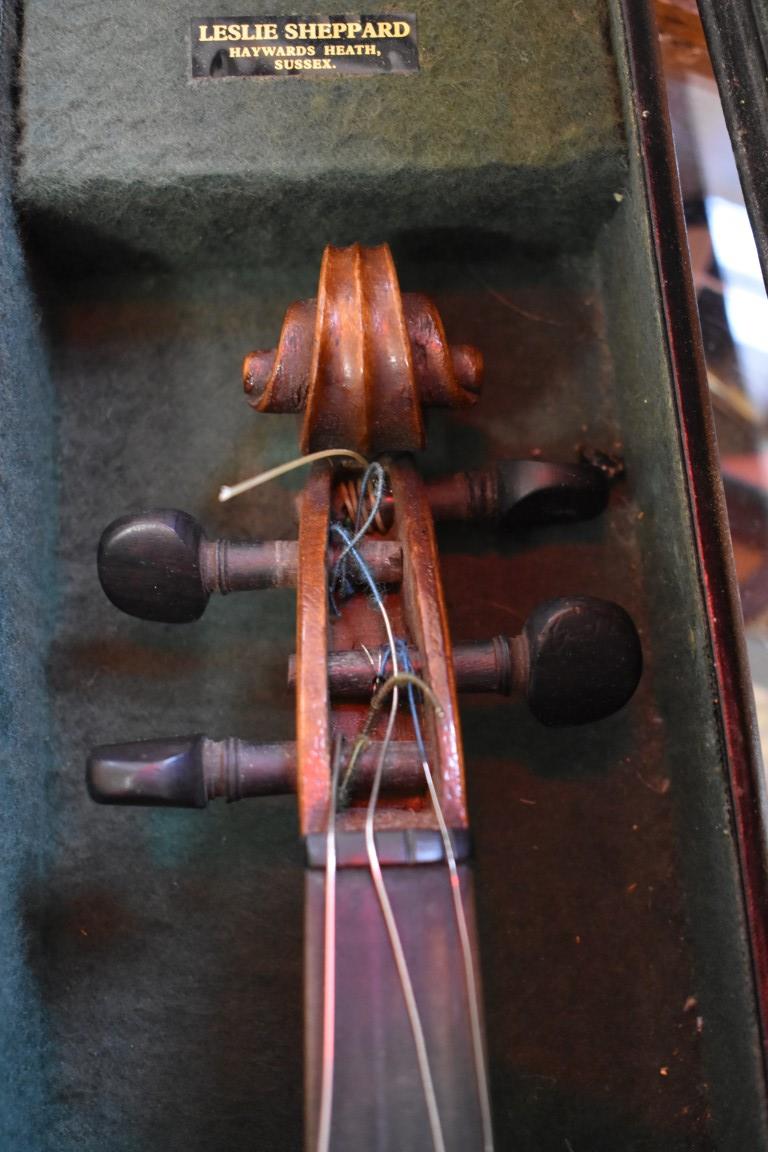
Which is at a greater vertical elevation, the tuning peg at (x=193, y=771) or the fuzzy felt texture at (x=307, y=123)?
the fuzzy felt texture at (x=307, y=123)

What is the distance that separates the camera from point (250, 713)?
146 centimetres

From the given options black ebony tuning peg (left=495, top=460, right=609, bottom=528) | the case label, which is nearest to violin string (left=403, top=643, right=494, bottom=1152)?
black ebony tuning peg (left=495, top=460, right=609, bottom=528)

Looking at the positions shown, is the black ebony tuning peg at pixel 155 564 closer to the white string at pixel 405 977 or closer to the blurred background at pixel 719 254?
the white string at pixel 405 977

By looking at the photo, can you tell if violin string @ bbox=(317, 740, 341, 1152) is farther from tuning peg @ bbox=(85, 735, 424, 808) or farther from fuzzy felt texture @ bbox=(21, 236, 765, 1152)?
fuzzy felt texture @ bbox=(21, 236, 765, 1152)

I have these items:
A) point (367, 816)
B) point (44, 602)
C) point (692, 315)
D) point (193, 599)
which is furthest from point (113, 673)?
point (692, 315)

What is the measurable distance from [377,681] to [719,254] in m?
0.74

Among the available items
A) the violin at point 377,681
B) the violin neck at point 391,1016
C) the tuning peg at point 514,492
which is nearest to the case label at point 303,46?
the violin at point 377,681

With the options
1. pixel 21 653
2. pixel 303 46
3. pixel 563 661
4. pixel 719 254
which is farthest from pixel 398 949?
pixel 303 46

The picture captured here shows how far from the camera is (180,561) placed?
125 centimetres

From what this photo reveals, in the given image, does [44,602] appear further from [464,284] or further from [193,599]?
[464,284]

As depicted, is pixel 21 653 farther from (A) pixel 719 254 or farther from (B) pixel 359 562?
(A) pixel 719 254

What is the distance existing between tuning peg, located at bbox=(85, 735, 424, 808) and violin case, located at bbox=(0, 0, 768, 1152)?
214 millimetres

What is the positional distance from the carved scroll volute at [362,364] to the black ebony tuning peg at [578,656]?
0.85 ft

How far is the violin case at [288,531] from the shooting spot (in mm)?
1322
